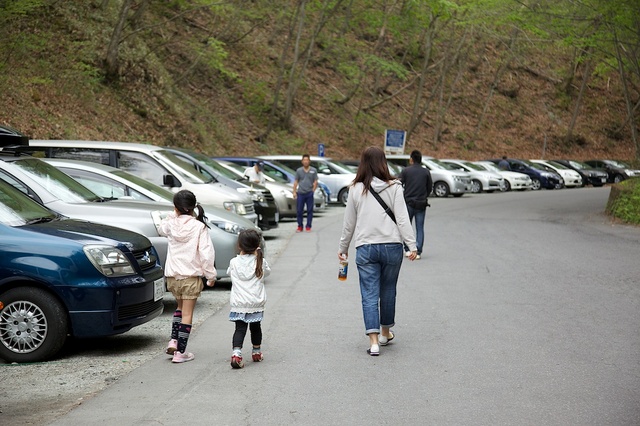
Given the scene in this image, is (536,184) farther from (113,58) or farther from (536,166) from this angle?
(113,58)

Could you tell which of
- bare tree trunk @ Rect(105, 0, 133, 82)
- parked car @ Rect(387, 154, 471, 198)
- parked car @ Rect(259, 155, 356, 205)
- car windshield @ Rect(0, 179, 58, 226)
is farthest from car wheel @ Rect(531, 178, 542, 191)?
car windshield @ Rect(0, 179, 58, 226)

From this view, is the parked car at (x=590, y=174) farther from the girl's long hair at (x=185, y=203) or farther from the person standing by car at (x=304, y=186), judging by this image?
the girl's long hair at (x=185, y=203)

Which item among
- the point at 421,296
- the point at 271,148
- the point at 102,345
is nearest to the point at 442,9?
the point at 271,148

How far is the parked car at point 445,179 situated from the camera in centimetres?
3816

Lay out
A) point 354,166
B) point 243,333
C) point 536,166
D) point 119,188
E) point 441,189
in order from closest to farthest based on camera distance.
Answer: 1. point 243,333
2. point 119,188
3. point 354,166
4. point 441,189
5. point 536,166

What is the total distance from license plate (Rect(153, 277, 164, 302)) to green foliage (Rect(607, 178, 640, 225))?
17.5 meters

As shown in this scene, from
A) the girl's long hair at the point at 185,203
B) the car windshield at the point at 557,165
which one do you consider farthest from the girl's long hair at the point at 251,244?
the car windshield at the point at 557,165

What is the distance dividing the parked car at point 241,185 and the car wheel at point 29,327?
9960mm

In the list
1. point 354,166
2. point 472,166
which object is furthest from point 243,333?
point 472,166

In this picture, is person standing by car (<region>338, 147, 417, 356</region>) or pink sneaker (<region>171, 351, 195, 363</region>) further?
person standing by car (<region>338, 147, 417, 356</region>)

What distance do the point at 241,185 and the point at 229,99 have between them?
2536 centimetres

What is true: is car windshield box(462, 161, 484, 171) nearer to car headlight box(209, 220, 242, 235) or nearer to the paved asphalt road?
the paved asphalt road

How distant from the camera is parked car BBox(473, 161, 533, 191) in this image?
44659mm

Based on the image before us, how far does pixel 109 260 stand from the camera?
7.96 m
